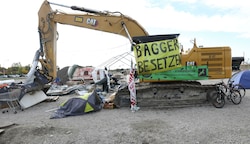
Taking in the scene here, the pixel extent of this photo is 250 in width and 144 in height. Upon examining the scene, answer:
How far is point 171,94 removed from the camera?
7.96m

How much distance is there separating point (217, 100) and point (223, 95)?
13.2 inches

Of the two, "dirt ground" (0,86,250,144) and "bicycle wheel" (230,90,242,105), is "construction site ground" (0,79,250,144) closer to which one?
"dirt ground" (0,86,250,144)

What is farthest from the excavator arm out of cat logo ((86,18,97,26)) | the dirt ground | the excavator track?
the dirt ground

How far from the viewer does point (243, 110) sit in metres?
7.22

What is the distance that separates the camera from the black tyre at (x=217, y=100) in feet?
25.1

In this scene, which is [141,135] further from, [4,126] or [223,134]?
[4,126]

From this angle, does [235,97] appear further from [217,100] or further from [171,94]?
[171,94]

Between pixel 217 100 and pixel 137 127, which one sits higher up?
pixel 217 100

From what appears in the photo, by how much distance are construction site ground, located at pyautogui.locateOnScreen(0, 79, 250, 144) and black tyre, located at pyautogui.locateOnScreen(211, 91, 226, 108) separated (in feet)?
0.52

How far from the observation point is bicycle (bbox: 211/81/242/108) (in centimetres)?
766

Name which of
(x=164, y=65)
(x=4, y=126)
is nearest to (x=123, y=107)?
(x=164, y=65)

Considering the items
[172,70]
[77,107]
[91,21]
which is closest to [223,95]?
[172,70]

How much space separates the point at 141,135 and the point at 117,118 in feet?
5.54

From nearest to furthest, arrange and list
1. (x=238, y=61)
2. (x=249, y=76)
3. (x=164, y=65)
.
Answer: (x=164, y=65), (x=238, y=61), (x=249, y=76)
